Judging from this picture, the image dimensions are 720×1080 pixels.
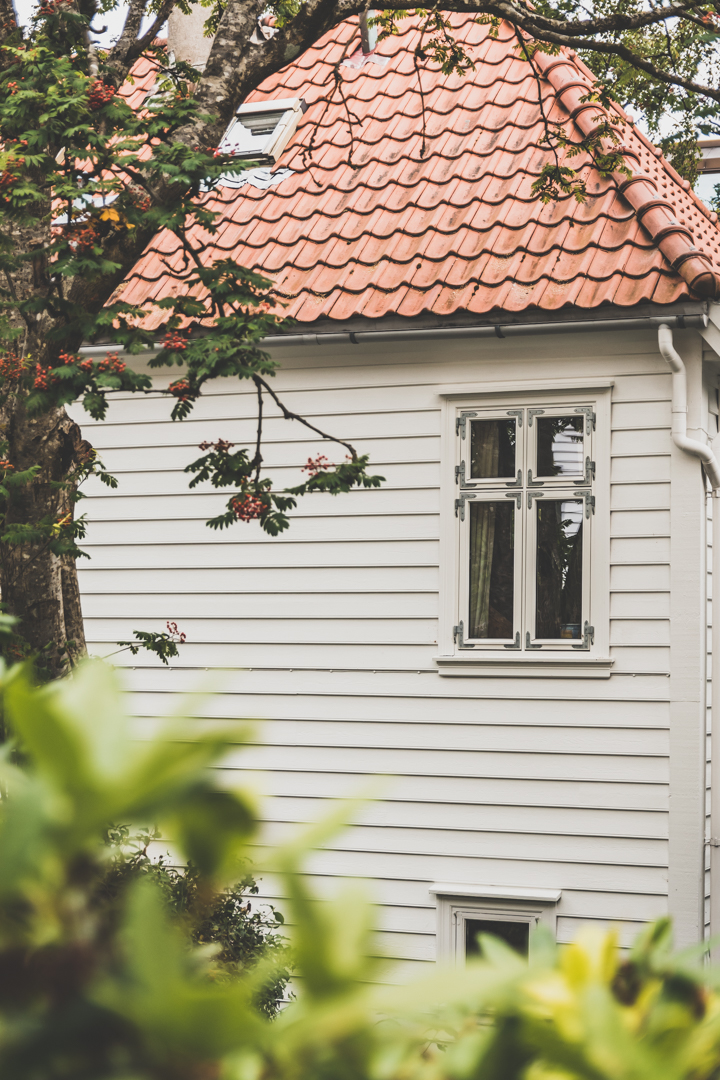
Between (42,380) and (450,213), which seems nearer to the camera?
(42,380)

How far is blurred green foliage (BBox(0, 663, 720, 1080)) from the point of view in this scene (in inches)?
17.8

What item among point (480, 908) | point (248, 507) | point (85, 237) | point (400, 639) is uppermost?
point (85, 237)

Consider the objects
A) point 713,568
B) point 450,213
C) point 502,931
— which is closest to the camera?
point 502,931

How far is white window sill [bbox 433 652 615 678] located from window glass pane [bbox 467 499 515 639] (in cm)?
19

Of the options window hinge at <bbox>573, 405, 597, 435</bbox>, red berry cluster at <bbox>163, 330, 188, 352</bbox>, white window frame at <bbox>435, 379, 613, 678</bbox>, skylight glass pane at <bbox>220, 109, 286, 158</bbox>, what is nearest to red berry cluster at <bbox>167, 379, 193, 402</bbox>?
red berry cluster at <bbox>163, 330, 188, 352</bbox>

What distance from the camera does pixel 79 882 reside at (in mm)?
502

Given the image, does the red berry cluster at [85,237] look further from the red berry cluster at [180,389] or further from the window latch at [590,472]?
the window latch at [590,472]

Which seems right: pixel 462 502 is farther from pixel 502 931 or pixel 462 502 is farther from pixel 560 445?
pixel 502 931

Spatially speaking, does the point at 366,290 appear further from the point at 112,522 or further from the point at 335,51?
the point at 335,51

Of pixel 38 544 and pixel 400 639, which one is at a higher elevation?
pixel 38 544

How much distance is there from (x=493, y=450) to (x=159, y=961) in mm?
6523

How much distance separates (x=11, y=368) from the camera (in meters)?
4.64

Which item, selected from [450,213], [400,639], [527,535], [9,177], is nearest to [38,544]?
[9,177]

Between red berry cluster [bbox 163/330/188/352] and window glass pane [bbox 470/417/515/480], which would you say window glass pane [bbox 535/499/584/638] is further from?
red berry cluster [bbox 163/330/188/352]
